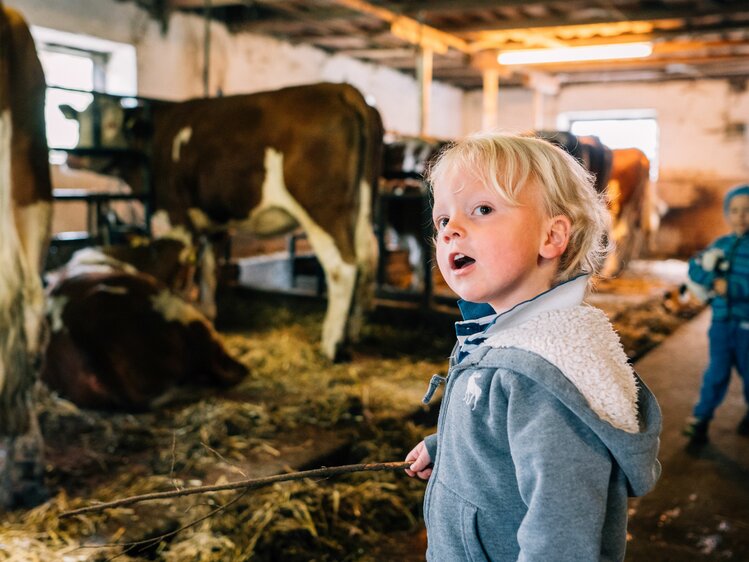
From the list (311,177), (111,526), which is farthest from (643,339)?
(111,526)

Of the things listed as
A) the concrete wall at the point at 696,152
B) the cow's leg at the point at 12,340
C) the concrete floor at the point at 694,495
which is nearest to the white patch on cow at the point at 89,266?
the cow's leg at the point at 12,340

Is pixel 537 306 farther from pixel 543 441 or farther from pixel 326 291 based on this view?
pixel 326 291

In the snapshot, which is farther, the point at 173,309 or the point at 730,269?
the point at 173,309

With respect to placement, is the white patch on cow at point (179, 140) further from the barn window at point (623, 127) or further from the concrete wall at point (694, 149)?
the barn window at point (623, 127)

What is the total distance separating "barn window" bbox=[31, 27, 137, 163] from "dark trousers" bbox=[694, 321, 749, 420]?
247 inches

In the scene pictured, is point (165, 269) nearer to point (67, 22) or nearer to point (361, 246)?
point (361, 246)

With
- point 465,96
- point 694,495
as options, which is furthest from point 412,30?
point 465,96

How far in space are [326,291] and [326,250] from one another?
6.23ft

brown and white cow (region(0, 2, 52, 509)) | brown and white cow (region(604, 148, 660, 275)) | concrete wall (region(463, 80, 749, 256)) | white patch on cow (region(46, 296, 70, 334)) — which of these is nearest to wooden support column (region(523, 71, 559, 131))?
concrete wall (region(463, 80, 749, 256))

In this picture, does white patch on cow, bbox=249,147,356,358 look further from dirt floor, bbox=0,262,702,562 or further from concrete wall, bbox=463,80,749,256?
concrete wall, bbox=463,80,749,256

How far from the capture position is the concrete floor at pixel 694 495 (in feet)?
8.79

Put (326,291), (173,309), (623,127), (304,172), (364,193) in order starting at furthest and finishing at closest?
(623,127)
(326,291)
(364,193)
(304,172)
(173,309)

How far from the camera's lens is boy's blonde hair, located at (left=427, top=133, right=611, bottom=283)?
120cm

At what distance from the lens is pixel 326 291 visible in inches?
272
